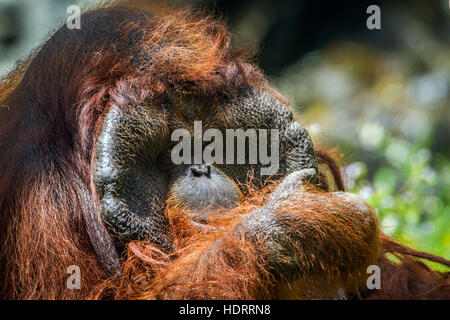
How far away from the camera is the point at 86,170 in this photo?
1462 mm

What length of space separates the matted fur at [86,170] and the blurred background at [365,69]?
6.63ft

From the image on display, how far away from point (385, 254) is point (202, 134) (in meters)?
0.90

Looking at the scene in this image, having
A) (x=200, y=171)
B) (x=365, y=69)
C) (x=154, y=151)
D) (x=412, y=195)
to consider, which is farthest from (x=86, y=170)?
(x=365, y=69)

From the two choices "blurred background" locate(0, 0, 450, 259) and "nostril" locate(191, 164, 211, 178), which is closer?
"nostril" locate(191, 164, 211, 178)

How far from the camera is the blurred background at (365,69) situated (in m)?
3.76

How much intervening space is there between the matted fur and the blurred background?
2.02 m

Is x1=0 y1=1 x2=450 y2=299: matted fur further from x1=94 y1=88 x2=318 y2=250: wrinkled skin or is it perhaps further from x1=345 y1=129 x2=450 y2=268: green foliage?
x1=345 y1=129 x2=450 y2=268: green foliage

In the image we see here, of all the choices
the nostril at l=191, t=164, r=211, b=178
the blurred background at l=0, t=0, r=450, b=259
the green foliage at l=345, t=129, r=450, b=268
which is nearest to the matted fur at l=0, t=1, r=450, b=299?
the nostril at l=191, t=164, r=211, b=178

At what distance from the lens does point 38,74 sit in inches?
62.4

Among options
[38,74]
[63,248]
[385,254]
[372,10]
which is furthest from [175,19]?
[372,10]

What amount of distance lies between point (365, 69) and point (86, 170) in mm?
3630

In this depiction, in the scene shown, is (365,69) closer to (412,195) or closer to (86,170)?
(412,195)

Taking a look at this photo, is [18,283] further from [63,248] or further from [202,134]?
[202,134]

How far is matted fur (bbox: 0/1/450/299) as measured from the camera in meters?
1.33
